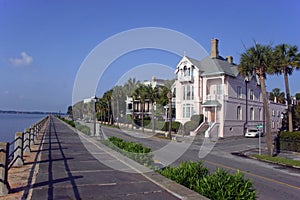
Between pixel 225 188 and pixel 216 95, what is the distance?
33.7m

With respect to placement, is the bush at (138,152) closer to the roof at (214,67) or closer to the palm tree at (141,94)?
the roof at (214,67)

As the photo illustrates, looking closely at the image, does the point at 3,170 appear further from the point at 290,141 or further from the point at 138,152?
the point at 290,141

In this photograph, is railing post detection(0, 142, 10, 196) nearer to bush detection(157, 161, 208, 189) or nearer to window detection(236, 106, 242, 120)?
bush detection(157, 161, 208, 189)

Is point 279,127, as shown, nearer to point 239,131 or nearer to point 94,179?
point 239,131

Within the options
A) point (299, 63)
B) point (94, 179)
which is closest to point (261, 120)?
point (299, 63)

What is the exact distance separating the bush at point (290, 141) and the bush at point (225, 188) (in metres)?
21.3

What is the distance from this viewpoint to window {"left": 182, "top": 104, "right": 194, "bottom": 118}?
139ft

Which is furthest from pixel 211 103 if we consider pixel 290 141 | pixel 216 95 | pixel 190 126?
pixel 290 141

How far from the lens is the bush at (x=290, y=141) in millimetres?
25166

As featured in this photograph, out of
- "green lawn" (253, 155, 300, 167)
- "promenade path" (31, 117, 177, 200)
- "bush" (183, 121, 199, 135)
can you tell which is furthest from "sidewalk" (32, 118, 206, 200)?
"bush" (183, 121, 199, 135)

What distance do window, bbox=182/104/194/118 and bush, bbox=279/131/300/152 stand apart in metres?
16.8

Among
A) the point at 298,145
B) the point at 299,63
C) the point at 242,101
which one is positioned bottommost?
the point at 298,145

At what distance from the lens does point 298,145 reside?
24906mm

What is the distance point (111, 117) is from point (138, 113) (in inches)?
373
